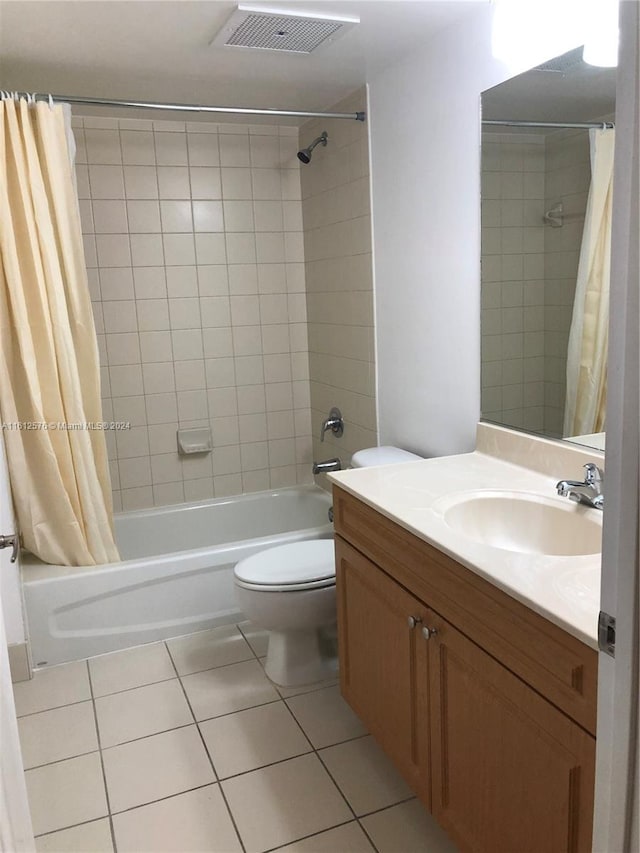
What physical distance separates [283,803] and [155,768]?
41cm

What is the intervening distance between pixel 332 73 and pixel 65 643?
2395mm

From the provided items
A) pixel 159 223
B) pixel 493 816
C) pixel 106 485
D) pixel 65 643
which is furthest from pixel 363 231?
pixel 493 816

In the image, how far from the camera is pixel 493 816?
1.36 m

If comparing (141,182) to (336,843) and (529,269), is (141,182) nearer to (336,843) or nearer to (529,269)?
(529,269)

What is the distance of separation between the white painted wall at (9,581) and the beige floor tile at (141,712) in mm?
401

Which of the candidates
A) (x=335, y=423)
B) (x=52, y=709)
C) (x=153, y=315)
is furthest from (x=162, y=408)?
(x=52, y=709)

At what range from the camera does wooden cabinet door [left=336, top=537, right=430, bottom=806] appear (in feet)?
5.37

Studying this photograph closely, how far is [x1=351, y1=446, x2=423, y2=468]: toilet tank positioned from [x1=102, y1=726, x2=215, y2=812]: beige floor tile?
1.08 m

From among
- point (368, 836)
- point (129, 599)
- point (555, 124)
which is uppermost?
point (555, 124)

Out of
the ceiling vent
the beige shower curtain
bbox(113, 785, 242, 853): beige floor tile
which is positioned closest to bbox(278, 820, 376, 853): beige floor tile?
bbox(113, 785, 242, 853): beige floor tile

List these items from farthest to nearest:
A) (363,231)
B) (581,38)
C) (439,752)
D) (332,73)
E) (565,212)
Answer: (363,231)
(332,73)
(565,212)
(581,38)
(439,752)

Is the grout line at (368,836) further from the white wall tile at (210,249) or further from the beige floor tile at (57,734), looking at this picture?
the white wall tile at (210,249)

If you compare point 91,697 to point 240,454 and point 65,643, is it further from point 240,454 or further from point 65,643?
point 240,454

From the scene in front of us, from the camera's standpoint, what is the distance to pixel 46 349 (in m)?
2.50
